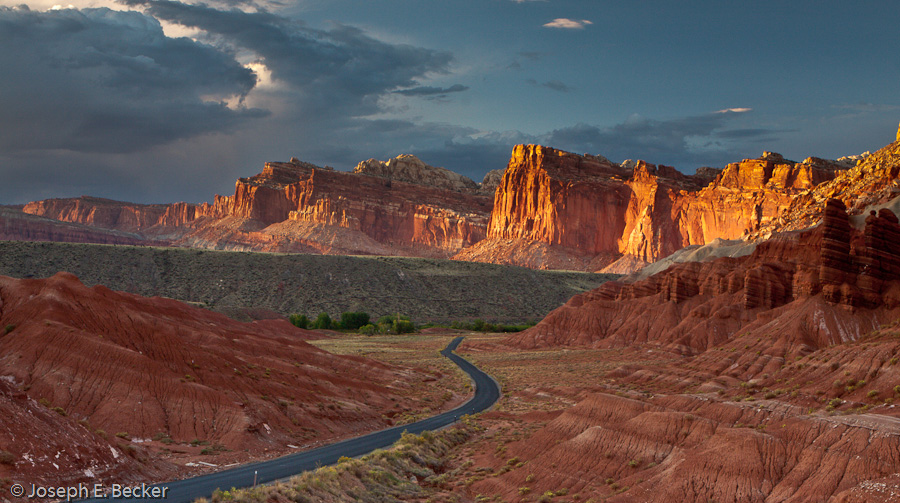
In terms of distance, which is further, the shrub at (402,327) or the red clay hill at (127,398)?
the shrub at (402,327)

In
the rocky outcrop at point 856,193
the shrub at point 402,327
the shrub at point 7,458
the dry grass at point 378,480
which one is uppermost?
the rocky outcrop at point 856,193

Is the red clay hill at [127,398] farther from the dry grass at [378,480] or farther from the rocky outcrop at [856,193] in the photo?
the rocky outcrop at [856,193]

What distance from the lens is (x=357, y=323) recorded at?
12294 cm

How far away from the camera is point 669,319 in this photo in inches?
3086

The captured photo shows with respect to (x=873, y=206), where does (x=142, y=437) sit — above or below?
below

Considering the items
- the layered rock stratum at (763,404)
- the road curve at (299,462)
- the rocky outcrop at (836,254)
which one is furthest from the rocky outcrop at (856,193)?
the road curve at (299,462)

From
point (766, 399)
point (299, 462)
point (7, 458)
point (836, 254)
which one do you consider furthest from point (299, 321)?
point (7, 458)

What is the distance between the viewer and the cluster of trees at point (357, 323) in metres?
117

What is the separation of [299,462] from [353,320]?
9110cm

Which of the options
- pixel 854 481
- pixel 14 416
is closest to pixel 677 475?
pixel 854 481

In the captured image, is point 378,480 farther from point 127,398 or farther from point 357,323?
point 357,323

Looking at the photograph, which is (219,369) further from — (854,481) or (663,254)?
(663,254)

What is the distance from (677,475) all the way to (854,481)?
5540 millimetres

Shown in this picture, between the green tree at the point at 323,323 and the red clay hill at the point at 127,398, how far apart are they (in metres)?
69.7
